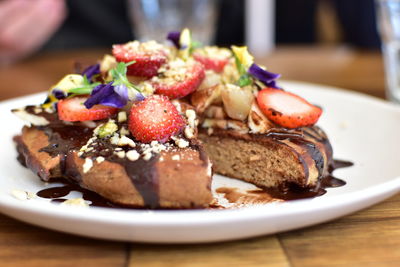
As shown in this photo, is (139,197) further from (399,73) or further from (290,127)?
(399,73)

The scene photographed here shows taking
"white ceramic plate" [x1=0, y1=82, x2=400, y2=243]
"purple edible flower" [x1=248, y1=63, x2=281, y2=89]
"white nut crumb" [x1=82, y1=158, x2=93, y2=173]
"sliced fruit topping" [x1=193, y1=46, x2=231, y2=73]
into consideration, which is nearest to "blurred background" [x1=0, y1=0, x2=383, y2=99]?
"sliced fruit topping" [x1=193, y1=46, x2=231, y2=73]

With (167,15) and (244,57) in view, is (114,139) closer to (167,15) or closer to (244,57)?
(244,57)

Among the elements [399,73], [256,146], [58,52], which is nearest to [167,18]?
[58,52]

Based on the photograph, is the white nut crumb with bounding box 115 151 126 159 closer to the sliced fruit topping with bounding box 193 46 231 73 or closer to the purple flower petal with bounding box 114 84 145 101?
the purple flower petal with bounding box 114 84 145 101

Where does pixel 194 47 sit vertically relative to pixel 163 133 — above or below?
above

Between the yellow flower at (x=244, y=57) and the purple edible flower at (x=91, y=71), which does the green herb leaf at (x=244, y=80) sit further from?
the purple edible flower at (x=91, y=71)

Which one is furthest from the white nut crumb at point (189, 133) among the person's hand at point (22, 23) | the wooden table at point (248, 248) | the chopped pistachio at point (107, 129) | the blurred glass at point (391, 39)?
the person's hand at point (22, 23)
